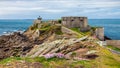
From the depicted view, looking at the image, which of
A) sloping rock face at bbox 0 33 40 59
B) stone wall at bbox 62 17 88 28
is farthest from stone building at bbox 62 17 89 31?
sloping rock face at bbox 0 33 40 59

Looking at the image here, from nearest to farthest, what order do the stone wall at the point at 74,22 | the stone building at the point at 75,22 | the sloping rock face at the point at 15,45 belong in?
1. the sloping rock face at the point at 15,45
2. the stone building at the point at 75,22
3. the stone wall at the point at 74,22

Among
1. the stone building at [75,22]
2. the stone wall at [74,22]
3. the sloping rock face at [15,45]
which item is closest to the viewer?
the sloping rock face at [15,45]

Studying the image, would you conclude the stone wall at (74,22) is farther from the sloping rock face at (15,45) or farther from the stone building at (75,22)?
the sloping rock face at (15,45)

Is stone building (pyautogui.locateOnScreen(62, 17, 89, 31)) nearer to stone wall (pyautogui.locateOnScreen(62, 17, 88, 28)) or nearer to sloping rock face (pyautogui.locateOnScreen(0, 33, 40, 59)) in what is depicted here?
stone wall (pyautogui.locateOnScreen(62, 17, 88, 28))

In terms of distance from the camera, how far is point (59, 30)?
82688mm

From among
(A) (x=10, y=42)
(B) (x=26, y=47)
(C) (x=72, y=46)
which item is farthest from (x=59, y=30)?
(C) (x=72, y=46)

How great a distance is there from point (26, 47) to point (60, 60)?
5064 cm

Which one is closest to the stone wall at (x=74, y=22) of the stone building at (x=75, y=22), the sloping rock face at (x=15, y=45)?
the stone building at (x=75, y=22)

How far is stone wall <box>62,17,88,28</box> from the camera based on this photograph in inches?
3596

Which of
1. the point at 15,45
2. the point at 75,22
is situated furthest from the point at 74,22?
the point at 15,45

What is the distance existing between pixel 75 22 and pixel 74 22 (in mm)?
229

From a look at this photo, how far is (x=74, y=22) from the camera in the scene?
92062mm

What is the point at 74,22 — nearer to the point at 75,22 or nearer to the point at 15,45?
the point at 75,22

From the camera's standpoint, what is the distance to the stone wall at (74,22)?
A: 91331 mm
